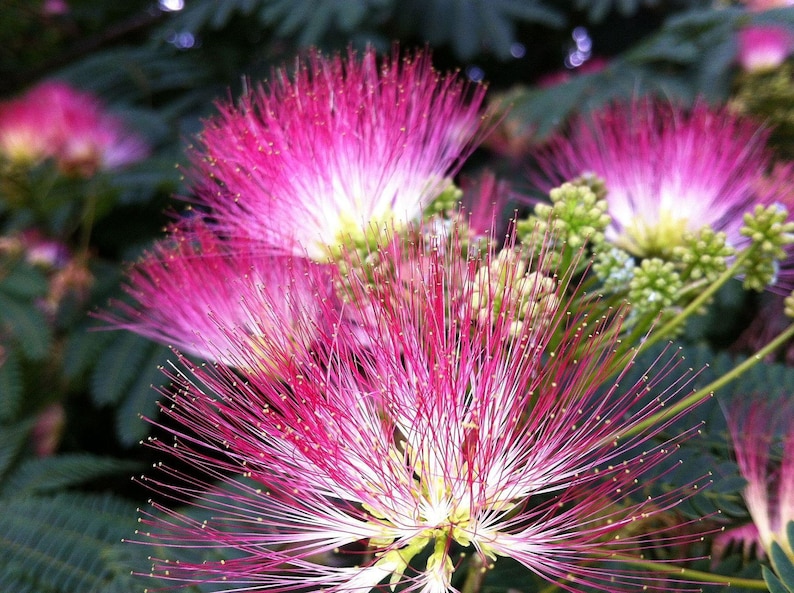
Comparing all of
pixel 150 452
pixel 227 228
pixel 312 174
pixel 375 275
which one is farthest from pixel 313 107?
pixel 150 452

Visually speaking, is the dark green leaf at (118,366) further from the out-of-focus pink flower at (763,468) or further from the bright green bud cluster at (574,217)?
the out-of-focus pink flower at (763,468)

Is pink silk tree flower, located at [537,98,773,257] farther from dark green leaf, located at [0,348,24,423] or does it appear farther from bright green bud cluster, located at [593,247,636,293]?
dark green leaf, located at [0,348,24,423]

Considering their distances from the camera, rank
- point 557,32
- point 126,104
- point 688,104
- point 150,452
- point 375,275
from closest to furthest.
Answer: point 375,275, point 688,104, point 150,452, point 126,104, point 557,32

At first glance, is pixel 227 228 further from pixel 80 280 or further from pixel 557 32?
pixel 557 32

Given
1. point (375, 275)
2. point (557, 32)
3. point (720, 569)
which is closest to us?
point (375, 275)

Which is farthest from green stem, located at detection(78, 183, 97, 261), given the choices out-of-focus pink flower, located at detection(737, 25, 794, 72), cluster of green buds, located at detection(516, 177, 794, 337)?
out-of-focus pink flower, located at detection(737, 25, 794, 72)
